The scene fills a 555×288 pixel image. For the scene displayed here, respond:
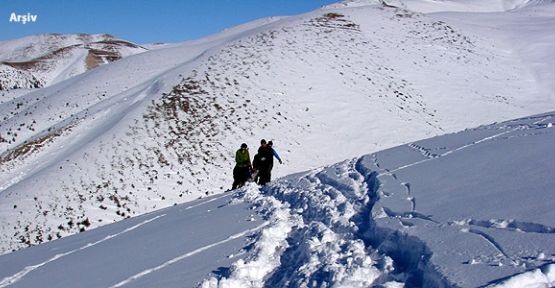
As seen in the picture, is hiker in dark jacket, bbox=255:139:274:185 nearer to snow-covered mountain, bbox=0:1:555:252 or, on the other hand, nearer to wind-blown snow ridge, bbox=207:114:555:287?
snow-covered mountain, bbox=0:1:555:252

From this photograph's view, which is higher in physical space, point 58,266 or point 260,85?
point 260,85

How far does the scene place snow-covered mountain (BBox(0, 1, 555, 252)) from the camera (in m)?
17.4

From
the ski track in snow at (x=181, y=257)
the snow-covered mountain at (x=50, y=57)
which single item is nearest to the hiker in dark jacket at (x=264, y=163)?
the ski track in snow at (x=181, y=257)

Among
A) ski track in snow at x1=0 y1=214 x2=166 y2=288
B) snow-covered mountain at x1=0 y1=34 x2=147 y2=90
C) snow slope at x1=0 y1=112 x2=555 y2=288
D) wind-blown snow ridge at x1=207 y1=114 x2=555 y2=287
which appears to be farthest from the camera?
snow-covered mountain at x1=0 y1=34 x2=147 y2=90

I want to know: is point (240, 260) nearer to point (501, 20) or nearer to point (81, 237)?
point (81, 237)

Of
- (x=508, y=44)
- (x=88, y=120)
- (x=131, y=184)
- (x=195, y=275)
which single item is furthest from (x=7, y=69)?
(x=195, y=275)

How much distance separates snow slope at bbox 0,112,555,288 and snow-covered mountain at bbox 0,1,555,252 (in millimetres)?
7101

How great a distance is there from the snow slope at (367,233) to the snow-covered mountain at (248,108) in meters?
7.10

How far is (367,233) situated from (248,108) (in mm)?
18446

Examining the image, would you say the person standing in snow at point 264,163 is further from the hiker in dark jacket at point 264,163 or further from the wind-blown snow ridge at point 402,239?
the wind-blown snow ridge at point 402,239

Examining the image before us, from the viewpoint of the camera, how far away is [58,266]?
7.87m

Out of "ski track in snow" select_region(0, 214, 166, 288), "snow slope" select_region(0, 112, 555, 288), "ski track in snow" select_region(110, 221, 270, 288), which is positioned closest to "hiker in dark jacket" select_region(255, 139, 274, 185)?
"snow slope" select_region(0, 112, 555, 288)

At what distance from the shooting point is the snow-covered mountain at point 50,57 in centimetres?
5488

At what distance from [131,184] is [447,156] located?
40.5 feet
